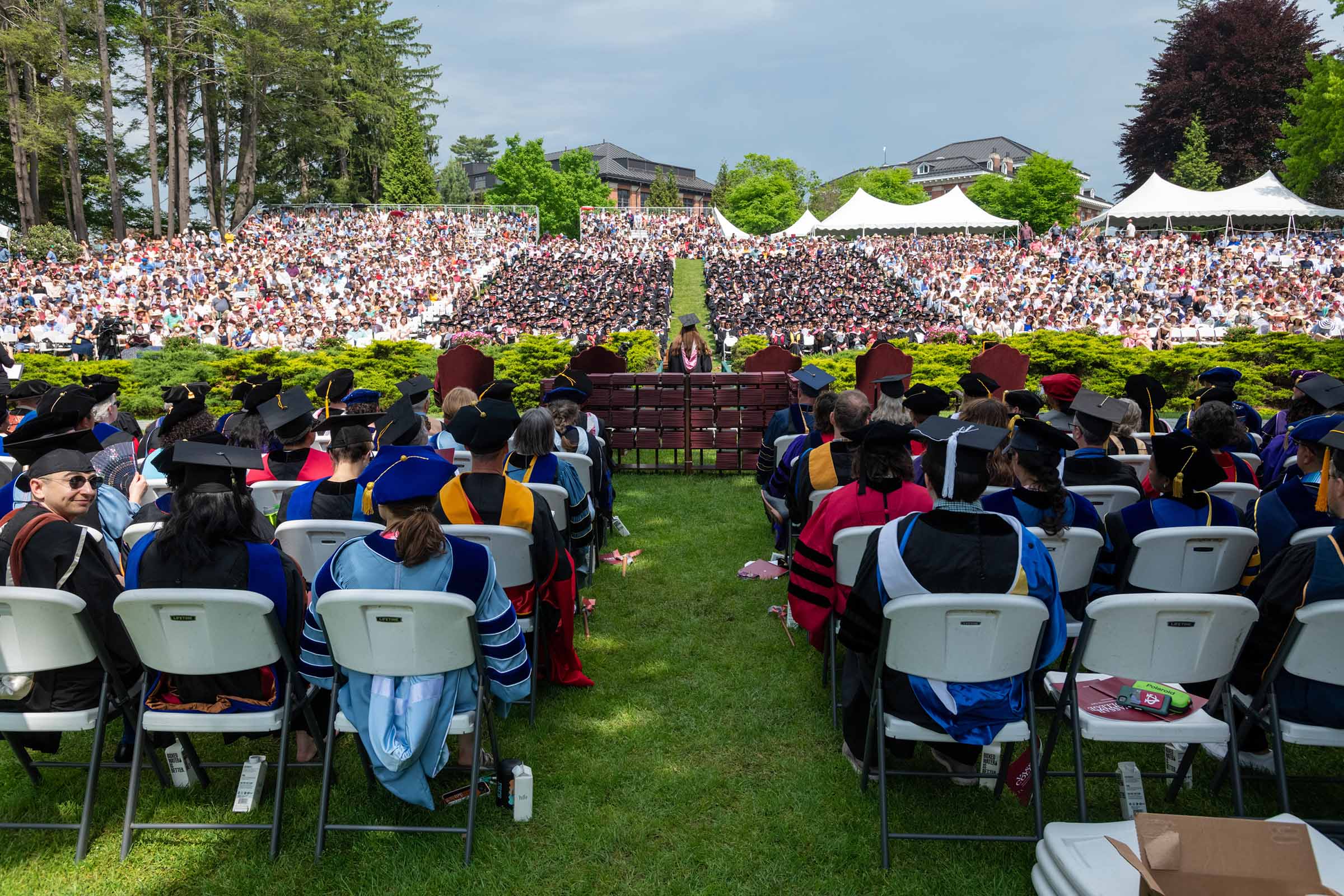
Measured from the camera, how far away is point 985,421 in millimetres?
4656

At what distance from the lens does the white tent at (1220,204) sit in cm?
3606

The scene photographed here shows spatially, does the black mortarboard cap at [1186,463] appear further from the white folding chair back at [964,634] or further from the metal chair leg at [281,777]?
the metal chair leg at [281,777]

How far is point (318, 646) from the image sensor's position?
117 inches

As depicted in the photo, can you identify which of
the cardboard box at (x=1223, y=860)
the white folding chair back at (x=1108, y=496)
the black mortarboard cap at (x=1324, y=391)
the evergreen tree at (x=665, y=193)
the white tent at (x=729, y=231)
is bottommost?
the cardboard box at (x=1223, y=860)

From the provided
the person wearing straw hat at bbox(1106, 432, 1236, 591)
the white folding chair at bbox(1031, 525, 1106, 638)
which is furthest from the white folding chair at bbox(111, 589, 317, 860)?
the person wearing straw hat at bbox(1106, 432, 1236, 591)

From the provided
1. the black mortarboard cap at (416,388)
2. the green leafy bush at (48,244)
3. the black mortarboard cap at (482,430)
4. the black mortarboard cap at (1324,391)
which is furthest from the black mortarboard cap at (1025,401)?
the green leafy bush at (48,244)

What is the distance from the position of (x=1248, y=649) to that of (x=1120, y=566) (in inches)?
29.2

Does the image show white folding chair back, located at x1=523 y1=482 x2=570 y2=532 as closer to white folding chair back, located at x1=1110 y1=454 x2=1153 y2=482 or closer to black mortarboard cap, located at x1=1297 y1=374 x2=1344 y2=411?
white folding chair back, located at x1=1110 y1=454 x2=1153 y2=482

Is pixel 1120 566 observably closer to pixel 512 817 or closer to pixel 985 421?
pixel 985 421

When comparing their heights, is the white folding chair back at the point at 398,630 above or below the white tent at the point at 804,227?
below

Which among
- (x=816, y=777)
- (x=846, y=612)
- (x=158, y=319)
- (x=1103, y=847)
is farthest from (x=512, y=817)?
(x=158, y=319)

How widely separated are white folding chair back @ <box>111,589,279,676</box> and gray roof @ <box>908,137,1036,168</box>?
12188cm

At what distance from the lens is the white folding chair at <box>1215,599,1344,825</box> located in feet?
8.45

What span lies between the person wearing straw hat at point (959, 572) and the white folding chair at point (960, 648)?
0.06 meters
